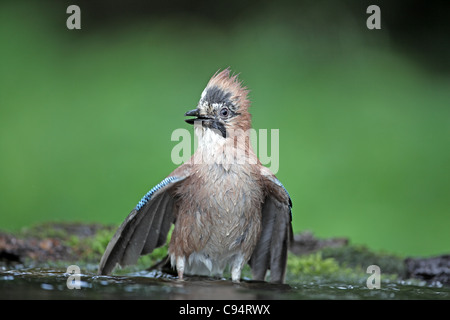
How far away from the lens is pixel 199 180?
17.5 ft

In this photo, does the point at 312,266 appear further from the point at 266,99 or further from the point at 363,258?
the point at 266,99

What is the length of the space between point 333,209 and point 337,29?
12.8 feet

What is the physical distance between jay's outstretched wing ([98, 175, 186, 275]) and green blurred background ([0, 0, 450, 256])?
3.86 m

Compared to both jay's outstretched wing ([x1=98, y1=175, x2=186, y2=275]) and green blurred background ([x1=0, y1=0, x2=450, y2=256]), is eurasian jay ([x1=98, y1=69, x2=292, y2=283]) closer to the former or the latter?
jay's outstretched wing ([x1=98, y1=175, x2=186, y2=275])

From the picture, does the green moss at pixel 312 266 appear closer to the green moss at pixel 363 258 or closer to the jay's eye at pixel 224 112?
the green moss at pixel 363 258

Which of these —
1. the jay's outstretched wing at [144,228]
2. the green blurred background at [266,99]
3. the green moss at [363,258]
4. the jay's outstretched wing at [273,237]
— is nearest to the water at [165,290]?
the jay's outstretched wing at [144,228]

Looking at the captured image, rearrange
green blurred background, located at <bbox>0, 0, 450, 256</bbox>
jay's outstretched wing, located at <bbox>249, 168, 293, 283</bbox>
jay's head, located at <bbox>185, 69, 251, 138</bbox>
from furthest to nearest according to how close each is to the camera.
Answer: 1. green blurred background, located at <bbox>0, 0, 450, 256</bbox>
2. jay's outstretched wing, located at <bbox>249, 168, 293, 283</bbox>
3. jay's head, located at <bbox>185, 69, 251, 138</bbox>

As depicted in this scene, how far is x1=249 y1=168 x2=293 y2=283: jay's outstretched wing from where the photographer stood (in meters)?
5.57

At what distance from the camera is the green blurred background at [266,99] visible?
384 inches

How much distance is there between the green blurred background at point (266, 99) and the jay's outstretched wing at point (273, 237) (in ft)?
12.8

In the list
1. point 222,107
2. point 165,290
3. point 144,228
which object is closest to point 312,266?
point 144,228

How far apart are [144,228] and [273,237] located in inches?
47.4

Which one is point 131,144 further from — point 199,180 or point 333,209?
point 199,180

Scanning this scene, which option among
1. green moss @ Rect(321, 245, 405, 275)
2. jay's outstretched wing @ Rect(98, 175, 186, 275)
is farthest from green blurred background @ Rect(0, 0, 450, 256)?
jay's outstretched wing @ Rect(98, 175, 186, 275)
